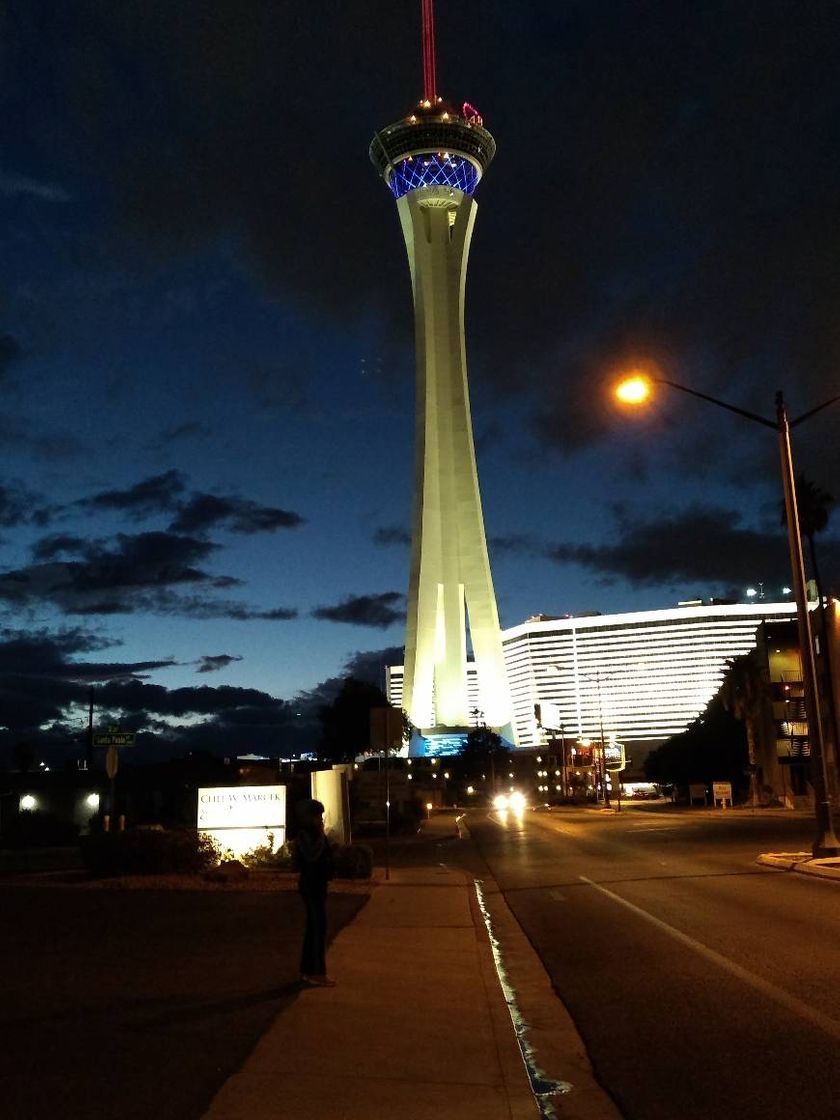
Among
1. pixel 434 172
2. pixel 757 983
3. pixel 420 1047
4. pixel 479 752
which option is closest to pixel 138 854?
pixel 757 983

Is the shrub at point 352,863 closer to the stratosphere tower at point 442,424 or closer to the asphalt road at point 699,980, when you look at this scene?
the asphalt road at point 699,980

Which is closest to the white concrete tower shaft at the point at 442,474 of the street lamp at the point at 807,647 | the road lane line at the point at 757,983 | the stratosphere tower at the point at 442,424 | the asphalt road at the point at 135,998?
the stratosphere tower at the point at 442,424

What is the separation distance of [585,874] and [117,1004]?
50.2ft

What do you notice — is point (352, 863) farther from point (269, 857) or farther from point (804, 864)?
point (804, 864)

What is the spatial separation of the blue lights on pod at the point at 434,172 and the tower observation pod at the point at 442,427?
11 cm

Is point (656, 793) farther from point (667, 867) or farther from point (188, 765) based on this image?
point (667, 867)

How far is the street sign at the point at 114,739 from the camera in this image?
21.2m

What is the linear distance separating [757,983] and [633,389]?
1142 cm

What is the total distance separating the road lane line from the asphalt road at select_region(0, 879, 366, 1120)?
3.92m

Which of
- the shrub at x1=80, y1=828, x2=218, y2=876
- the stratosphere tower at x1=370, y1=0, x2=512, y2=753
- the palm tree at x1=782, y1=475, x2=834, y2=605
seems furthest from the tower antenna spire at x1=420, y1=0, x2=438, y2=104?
the shrub at x1=80, y1=828, x2=218, y2=876

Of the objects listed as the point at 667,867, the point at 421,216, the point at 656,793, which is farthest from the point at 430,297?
the point at 667,867

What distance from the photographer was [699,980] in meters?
10.0

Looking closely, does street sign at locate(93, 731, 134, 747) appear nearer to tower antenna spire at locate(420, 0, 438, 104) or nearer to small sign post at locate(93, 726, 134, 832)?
small sign post at locate(93, 726, 134, 832)

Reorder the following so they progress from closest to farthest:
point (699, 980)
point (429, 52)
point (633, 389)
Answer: point (699, 980)
point (633, 389)
point (429, 52)
